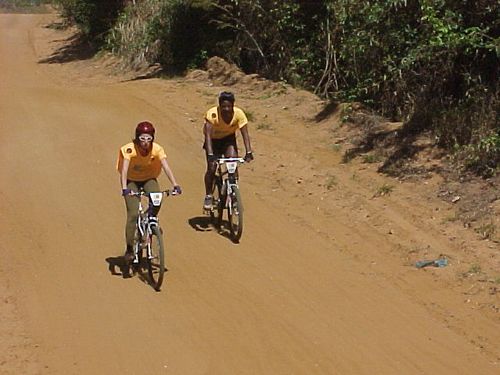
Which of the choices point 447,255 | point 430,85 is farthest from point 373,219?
point 430,85

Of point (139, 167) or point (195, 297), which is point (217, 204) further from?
point (195, 297)

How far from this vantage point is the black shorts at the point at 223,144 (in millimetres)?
10992

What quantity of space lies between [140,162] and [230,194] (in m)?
1.63

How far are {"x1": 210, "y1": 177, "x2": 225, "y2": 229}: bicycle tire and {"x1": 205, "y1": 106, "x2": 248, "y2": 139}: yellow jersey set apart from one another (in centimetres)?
65

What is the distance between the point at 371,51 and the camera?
15.7 metres

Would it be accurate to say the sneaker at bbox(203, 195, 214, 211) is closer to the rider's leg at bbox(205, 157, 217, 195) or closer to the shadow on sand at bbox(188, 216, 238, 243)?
the rider's leg at bbox(205, 157, 217, 195)

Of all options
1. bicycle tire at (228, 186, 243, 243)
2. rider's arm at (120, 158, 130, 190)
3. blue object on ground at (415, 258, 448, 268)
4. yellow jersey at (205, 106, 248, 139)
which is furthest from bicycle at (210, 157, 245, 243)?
blue object on ground at (415, 258, 448, 268)

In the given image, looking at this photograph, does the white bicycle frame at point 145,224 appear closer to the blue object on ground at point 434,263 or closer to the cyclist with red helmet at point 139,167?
the cyclist with red helmet at point 139,167

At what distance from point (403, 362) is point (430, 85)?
757cm

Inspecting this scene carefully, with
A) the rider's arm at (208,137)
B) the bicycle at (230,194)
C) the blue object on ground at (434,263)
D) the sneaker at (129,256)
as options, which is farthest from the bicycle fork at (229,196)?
the blue object on ground at (434,263)

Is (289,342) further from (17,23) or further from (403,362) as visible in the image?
(17,23)

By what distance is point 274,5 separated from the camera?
20453 mm

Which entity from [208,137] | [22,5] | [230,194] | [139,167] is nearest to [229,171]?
[230,194]

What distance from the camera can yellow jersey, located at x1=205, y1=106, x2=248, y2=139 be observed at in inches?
423
